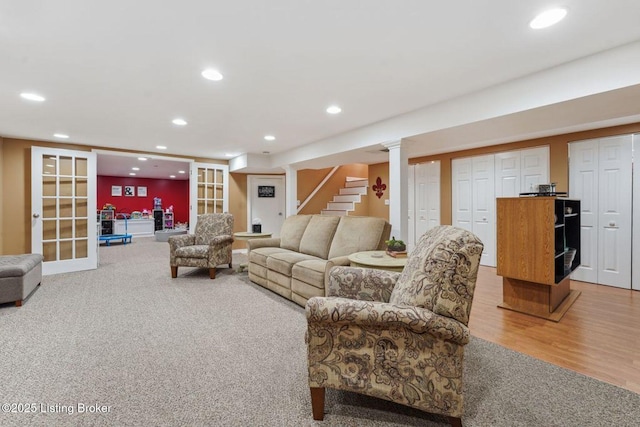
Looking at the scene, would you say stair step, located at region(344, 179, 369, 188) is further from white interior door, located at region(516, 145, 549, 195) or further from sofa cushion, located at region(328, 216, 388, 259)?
sofa cushion, located at region(328, 216, 388, 259)

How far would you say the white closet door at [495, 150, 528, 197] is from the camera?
193 inches

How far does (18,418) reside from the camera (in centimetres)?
155

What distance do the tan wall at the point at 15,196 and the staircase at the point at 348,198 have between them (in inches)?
227

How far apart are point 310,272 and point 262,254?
115 cm

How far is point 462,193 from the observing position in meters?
5.63

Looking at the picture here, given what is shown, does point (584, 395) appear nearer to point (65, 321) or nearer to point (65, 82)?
point (65, 321)

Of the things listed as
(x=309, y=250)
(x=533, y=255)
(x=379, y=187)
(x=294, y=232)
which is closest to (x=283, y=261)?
(x=309, y=250)

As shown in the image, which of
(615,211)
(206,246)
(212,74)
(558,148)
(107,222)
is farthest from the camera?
(107,222)

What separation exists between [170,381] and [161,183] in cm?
1181

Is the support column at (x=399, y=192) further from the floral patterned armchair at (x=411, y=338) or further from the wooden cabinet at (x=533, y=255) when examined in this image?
the floral patterned armchair at (x=411, y=338)

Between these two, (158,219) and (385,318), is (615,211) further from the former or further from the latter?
(158,219)

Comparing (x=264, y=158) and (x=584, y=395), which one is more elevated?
(x=264, y=158)

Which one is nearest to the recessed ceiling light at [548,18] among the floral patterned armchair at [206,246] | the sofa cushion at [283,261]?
the sofa cushion at [283,261]

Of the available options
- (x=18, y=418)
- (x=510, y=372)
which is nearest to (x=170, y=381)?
(x=18, y=418)
